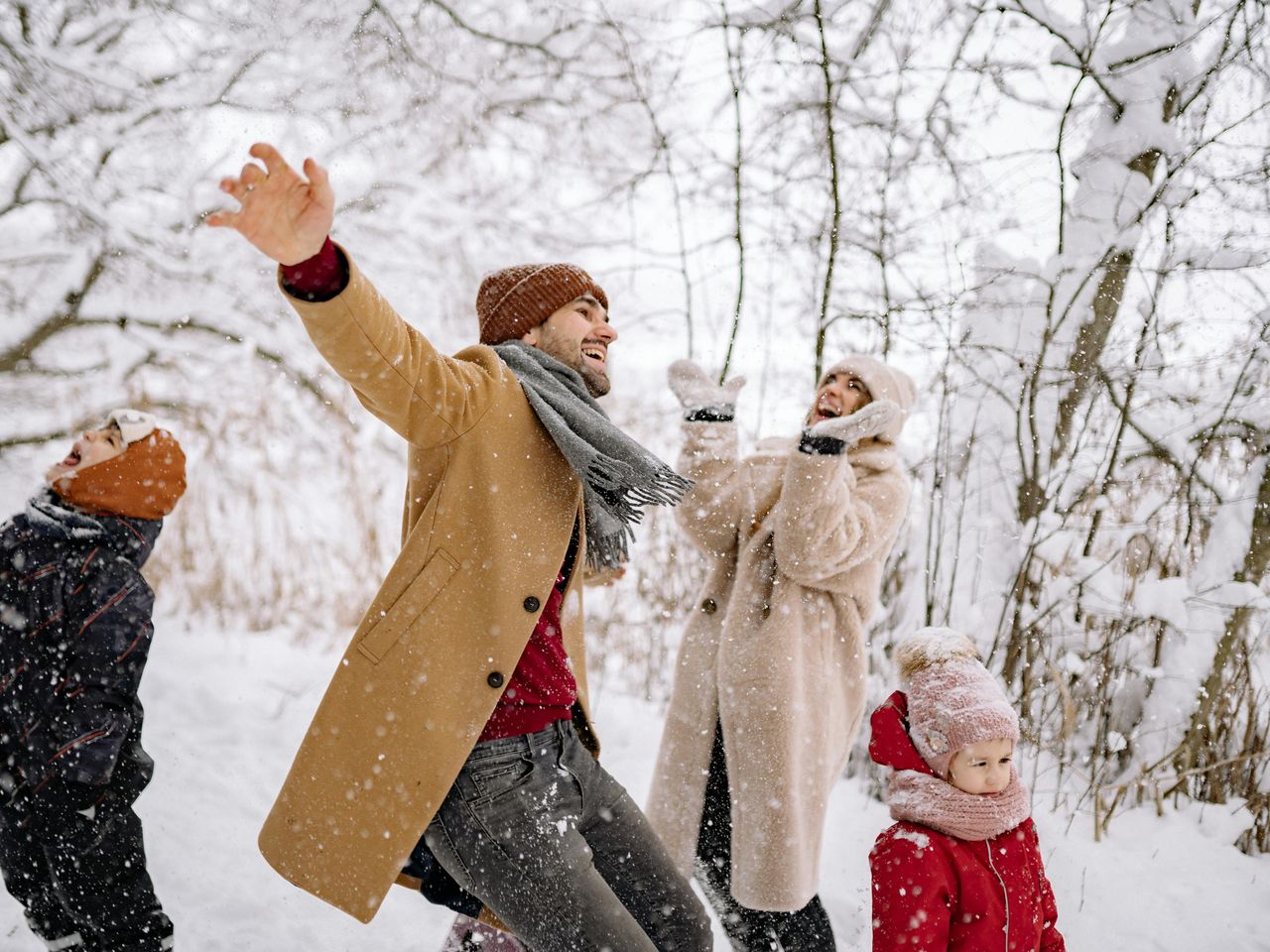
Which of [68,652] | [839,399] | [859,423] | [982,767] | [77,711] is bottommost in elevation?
[77,711]

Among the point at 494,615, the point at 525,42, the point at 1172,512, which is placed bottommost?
the point at 494,615

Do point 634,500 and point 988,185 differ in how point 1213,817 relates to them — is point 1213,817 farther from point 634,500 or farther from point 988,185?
point 634,500

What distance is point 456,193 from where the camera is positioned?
6.00m

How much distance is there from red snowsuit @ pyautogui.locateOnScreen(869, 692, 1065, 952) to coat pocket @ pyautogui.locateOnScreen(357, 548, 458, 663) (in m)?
0.93

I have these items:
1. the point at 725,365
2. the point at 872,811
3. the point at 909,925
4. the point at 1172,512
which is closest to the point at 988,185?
the point at 725,365

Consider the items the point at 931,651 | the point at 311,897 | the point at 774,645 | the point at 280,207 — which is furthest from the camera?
the point at 311,897

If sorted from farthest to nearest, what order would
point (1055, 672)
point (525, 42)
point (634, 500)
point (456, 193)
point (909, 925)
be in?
point (456, 193), point (525, 42), point (1055, 672), point (634, 500), point (909, 925)

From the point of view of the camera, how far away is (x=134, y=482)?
221cm

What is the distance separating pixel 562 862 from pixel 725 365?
2.71m

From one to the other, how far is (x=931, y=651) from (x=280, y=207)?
4.65 ft

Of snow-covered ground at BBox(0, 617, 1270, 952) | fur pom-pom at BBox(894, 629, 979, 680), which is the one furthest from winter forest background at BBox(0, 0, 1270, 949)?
fur pom-pom at BBox(894, 629, 979, 680)

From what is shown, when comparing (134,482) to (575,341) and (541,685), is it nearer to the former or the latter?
(575,341)

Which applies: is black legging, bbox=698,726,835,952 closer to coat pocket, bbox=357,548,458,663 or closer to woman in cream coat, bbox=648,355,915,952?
woman in cream coat, bbox=648,355,915,952

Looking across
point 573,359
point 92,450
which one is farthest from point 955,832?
point 92,450
